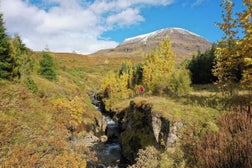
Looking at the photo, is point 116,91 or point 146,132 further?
point 116,91

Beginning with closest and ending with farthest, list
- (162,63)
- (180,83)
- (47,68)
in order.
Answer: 1. (180,83)
2. (162,63)
3. (47,68)

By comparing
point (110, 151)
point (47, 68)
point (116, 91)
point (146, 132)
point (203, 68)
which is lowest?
point (110, 151)

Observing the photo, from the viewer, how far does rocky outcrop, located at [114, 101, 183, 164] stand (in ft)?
45.0

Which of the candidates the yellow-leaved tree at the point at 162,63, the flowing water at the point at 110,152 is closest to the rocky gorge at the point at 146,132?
the flowing water at the point at 110,152

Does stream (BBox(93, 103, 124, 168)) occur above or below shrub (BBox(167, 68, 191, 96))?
below

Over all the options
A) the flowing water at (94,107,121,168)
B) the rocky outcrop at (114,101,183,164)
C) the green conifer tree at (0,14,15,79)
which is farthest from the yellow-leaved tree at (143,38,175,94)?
the green conifer tree at (0,14,15,79)

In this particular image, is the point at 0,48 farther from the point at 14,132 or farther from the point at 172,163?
the point at 172,163

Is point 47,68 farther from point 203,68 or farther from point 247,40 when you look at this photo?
point 247,40

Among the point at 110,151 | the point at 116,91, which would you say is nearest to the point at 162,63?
the point at 116,91

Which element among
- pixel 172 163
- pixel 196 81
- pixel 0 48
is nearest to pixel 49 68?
pixel 0 48

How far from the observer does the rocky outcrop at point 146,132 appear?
13727mm

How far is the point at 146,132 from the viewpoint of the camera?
17609 mm

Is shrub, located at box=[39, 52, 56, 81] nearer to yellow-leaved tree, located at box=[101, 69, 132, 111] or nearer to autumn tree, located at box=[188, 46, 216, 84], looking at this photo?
yellow-leaved tree, located at box=[101, 69, 132, 111]

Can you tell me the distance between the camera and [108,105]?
43.8 m
